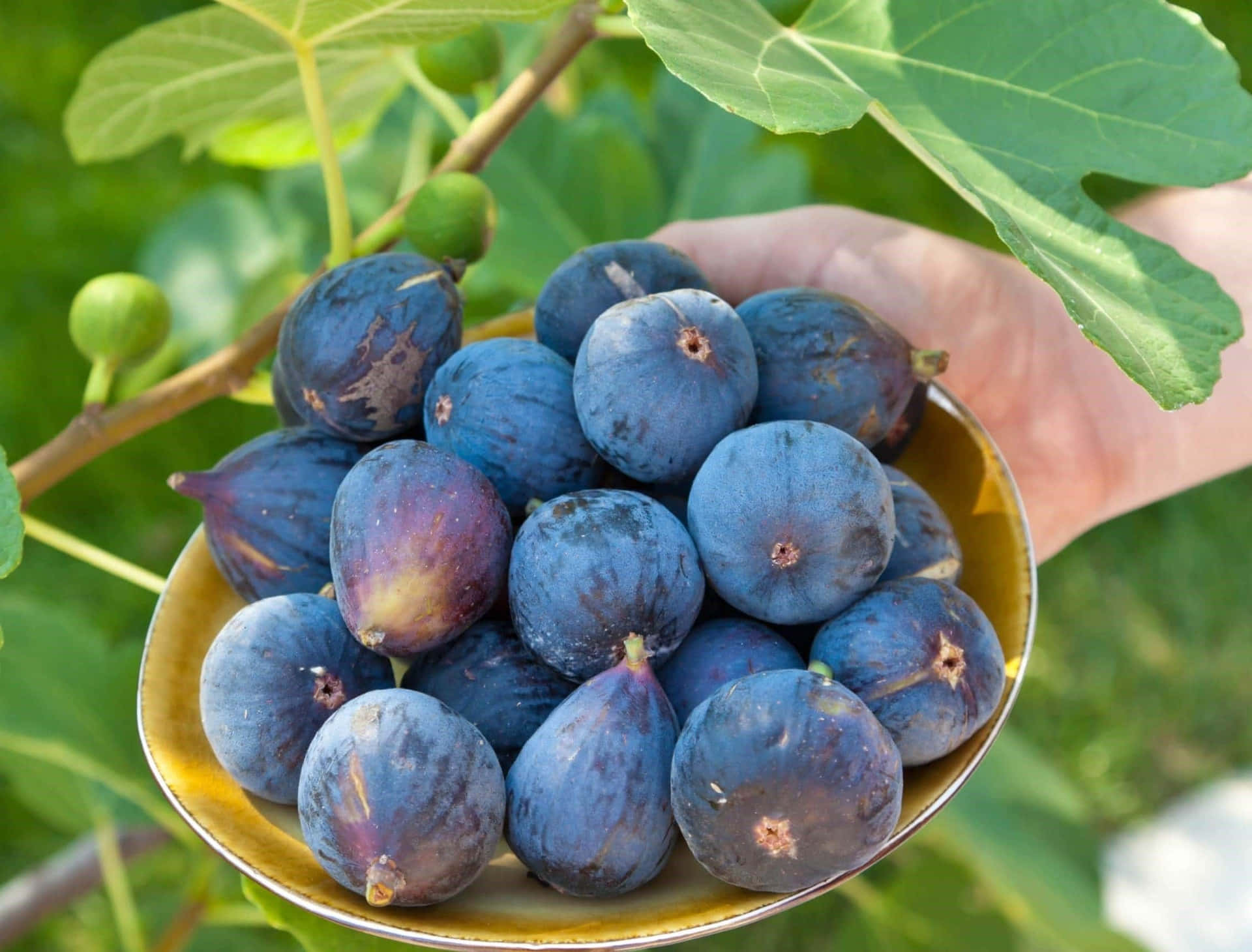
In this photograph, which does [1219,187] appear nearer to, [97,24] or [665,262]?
[665,262]

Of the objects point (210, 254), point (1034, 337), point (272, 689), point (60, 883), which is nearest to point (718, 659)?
point (272, 689)

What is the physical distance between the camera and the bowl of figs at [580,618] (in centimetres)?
85

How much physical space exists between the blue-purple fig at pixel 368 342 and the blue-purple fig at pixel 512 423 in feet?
0.13

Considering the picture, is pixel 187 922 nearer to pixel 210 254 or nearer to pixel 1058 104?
pixel 210 254

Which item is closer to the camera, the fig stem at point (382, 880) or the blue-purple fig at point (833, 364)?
the fig stem at point (382, 880)

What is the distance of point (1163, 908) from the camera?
2.40 meters

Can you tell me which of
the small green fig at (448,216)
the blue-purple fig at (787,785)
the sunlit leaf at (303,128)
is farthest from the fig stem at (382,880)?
the sunlit leaf at (303,128)

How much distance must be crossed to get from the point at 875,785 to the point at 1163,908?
6.30ft

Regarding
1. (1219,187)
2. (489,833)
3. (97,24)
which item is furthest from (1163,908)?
(97,24)

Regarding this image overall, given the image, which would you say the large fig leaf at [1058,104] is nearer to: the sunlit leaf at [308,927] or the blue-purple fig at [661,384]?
the blue-purple fig at [661,384]

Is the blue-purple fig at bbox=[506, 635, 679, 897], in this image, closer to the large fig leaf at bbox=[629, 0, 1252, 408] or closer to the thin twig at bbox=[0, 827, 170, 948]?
the large fig leaf at bbox=[629, 0, 1252, 408]

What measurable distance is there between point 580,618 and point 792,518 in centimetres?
18

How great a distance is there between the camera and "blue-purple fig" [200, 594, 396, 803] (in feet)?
3.14

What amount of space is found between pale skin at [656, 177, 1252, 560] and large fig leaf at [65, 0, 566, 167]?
17.9 inches
